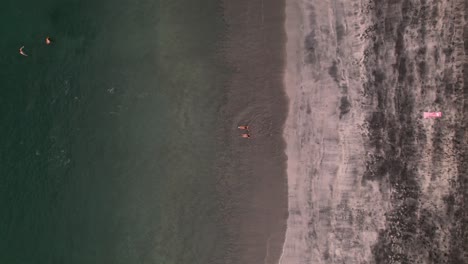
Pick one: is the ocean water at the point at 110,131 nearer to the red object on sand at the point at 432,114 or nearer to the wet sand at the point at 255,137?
the wet sand at the point at 255,137

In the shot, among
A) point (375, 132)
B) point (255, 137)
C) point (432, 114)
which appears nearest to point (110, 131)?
point (255, 137)

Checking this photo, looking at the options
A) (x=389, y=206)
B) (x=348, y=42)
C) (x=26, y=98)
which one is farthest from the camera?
(x=26, y=98)

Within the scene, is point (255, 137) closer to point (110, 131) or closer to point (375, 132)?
point (375, 132)

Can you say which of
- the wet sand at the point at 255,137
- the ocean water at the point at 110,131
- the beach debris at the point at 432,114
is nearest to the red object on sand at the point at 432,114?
the beach debris at the point at 432,114

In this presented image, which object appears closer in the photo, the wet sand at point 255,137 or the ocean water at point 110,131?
the wet sand at point 255,137

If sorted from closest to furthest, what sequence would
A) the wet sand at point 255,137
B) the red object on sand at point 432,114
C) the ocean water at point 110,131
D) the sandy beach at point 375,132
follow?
the sandy beach at point 375,132 → the red object on sand at point 432,114 → the wet sand at point 255,137 → the ocean water at point 110,131

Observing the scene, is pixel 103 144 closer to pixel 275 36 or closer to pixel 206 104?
pixel 206 104

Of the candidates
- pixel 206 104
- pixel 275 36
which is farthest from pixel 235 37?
pixel 206 104
